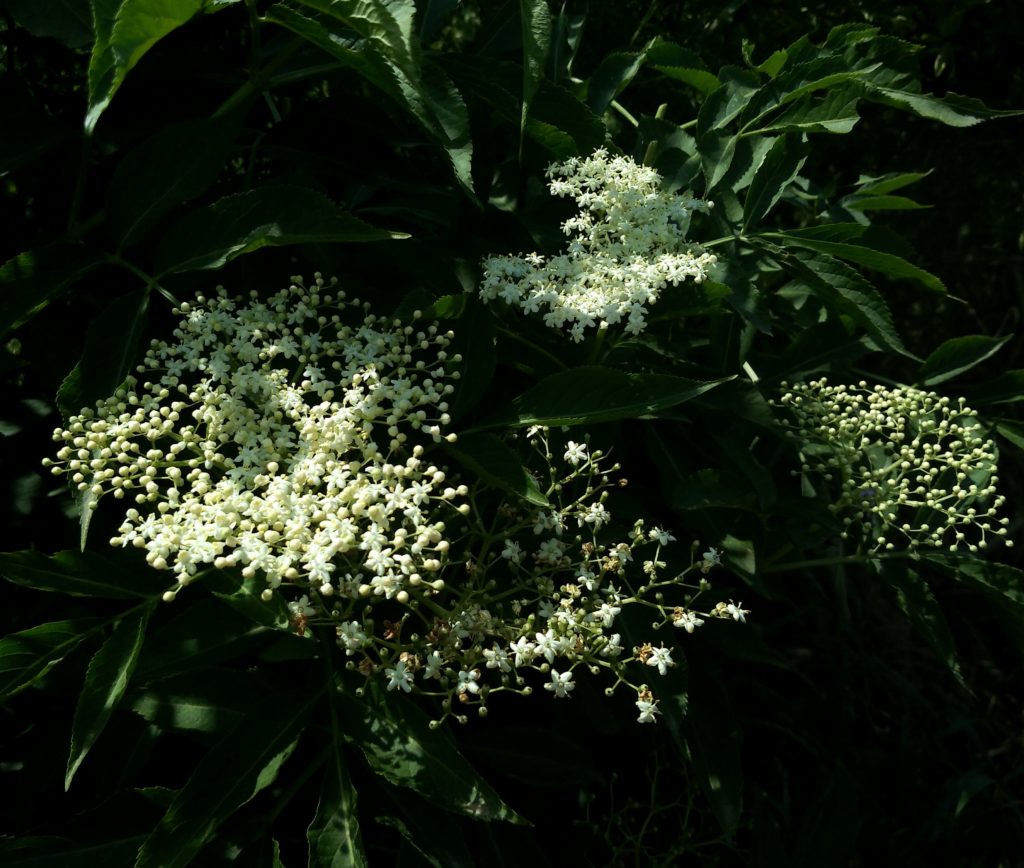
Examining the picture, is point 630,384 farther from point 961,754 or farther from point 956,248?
point 956,248


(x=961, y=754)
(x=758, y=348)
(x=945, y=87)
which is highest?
(x=945, y=87)

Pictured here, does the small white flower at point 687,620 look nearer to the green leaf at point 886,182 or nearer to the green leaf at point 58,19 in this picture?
the green leaf at point 886,182

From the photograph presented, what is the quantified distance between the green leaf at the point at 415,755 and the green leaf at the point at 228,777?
0.10 meters

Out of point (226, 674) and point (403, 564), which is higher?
point (403, 564)

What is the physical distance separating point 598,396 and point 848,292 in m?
0.59

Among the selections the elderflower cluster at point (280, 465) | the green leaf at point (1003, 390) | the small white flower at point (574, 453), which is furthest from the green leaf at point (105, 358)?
the green leaf at point (1003, 390)

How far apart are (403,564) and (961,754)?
3.03 m

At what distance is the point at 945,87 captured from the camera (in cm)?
316

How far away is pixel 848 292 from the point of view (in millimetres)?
1817

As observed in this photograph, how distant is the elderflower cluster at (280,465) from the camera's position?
4.45 ft

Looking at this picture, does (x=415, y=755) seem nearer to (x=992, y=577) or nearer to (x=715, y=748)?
(x=715, y=748)

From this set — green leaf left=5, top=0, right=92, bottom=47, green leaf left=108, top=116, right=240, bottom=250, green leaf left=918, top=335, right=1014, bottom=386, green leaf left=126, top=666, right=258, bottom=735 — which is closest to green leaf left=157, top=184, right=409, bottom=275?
green leaf left=108, top=116, right=240, bottom=250

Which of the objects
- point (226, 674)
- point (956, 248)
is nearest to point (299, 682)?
point (226, 674)

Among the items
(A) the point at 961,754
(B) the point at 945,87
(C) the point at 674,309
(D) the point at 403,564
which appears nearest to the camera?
(D) the point at 403,564
